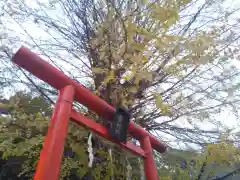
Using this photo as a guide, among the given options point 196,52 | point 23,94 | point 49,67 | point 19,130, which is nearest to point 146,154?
point 196,52

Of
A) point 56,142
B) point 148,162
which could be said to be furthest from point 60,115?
point 148,162

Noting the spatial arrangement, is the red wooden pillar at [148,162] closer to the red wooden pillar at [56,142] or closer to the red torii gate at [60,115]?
the red torii gate at [60,115]

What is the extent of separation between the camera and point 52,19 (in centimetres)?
264

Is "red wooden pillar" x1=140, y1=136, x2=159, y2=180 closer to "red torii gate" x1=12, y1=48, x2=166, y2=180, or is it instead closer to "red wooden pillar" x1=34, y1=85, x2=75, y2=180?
"red torii gate" x1=12, y1=48, x2=166, y2=180

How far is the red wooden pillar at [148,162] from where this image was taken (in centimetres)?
141

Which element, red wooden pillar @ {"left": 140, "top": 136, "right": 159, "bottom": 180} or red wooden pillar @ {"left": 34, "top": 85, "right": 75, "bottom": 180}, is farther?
red wooden pillar @ {"left": 140, "top": 136, "right": 159, "bottom": 180}

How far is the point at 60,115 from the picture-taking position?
100 cm

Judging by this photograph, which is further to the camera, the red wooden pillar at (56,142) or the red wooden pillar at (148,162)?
the red wooden pillar at (148,162)

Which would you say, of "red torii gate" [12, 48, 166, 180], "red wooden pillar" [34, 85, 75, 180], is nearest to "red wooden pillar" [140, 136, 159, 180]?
"red torii gate" [12, 48, 166, 180]

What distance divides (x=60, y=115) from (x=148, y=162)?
2.67ft

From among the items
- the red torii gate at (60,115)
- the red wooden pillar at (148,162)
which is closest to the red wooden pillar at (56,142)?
the red torii gate at (60,115)

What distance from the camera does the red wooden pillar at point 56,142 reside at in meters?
0.82

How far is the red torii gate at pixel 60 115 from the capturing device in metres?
0.85

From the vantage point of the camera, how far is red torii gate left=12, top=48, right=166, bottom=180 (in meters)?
0.85
